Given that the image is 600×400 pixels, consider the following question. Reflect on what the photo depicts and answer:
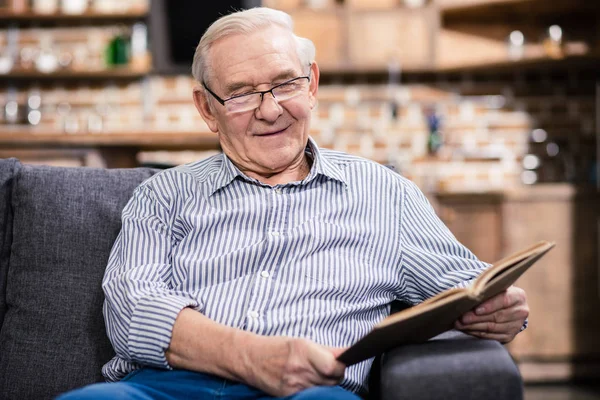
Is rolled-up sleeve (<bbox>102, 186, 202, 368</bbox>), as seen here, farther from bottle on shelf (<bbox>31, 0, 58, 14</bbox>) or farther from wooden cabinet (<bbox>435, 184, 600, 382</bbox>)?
bottle on shelf (<bbox>31, 0, 58, 14</bbox>)

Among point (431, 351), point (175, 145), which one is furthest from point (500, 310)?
point (175, 145)

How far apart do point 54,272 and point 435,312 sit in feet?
3.04

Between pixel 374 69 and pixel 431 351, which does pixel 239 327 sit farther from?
pixel 374 69

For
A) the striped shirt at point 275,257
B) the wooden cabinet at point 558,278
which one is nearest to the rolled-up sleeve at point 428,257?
the striped shirt at point 275,257

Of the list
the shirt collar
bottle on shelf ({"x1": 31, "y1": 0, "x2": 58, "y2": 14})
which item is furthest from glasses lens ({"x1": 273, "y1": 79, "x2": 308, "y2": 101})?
bottle on shelf ({"x1": 31, "y1": 0, "x2": 58, "y2": 14})

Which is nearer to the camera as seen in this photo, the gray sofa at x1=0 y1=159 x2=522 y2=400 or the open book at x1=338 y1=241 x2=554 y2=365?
the open book at x1=338 y1=241 x2=554 y2=365

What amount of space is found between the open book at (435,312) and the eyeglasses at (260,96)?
2.08 ft

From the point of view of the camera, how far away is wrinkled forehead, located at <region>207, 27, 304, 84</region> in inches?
64.6

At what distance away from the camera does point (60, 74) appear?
5.07 metres

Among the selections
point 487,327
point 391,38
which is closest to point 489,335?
point 487,327

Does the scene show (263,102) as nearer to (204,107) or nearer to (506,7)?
(204,107)

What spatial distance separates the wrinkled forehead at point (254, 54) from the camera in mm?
1640

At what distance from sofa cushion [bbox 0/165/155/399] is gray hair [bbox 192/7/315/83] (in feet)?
1.14

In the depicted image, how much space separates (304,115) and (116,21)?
388 centimetres
